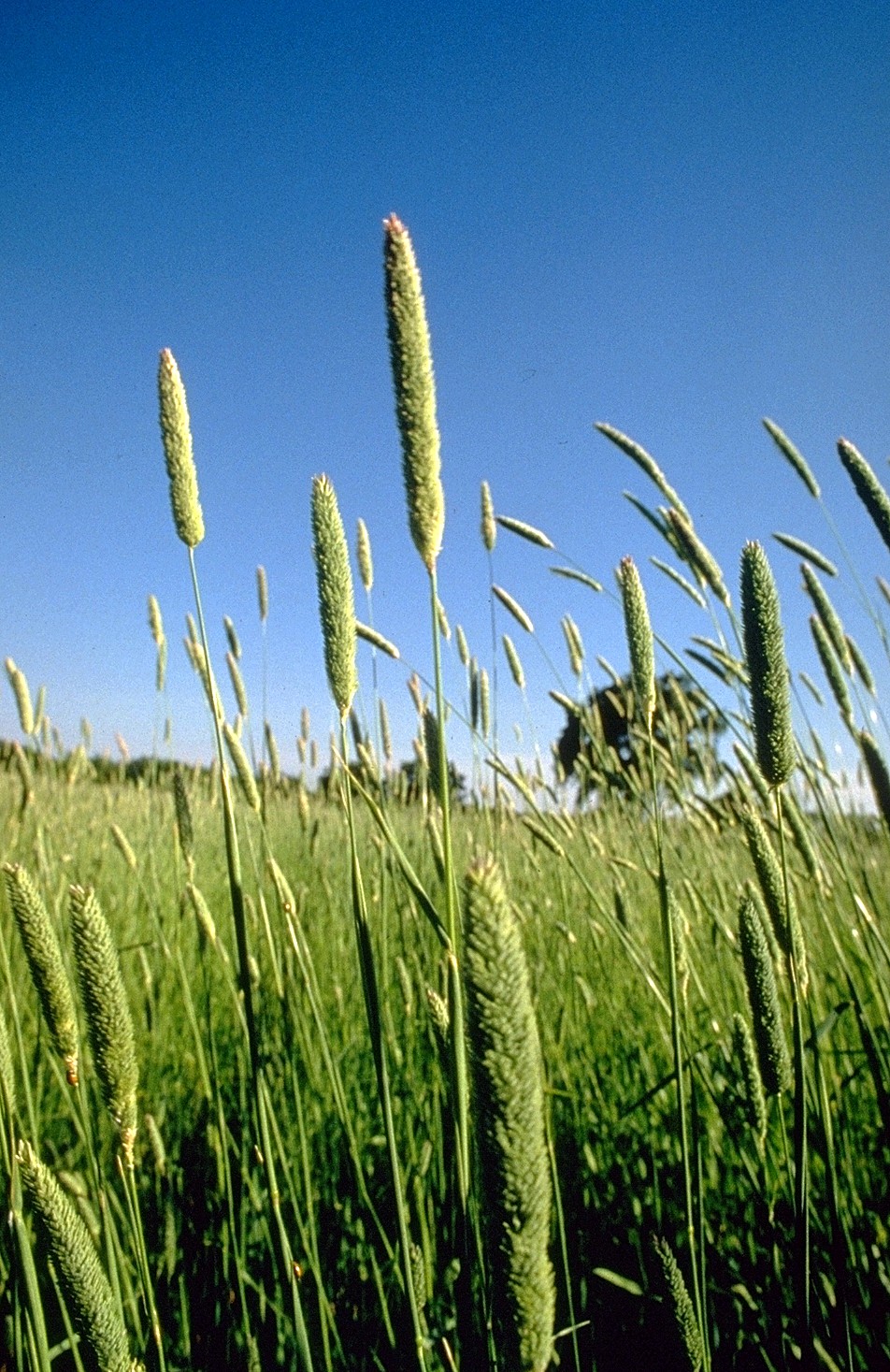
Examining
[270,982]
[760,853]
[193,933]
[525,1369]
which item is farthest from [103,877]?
[525,1369]

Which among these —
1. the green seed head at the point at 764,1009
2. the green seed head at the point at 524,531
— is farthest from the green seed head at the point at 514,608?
the green seed head at the point at 764,1009

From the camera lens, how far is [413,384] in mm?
764

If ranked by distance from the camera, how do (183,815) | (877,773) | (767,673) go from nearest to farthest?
(767,673)
(877,773)
(183,815)

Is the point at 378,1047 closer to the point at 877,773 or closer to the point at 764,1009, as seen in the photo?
the point at 764,1009

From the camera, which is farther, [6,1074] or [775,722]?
[775,722]

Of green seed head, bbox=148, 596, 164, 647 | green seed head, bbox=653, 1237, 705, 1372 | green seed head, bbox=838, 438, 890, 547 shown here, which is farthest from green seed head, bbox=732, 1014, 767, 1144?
green seed head, bbox=148, 596, 164, 647

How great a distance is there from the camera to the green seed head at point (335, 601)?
87cm

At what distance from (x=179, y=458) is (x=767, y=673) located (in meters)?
0.69

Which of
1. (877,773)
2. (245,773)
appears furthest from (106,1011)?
(877,773)

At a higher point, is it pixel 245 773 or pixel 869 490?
pixel 869 490

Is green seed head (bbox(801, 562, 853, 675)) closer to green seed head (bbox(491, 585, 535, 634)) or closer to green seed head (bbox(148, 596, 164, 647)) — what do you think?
green seed head (bbox(491, 585, 535, 634))

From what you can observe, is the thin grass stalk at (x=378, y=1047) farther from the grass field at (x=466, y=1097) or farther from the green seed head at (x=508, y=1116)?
the green seed head at (x=508, y=1116)

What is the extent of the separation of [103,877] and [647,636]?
139 inches

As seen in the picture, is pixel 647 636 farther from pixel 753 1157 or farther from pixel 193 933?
pixel 193 933
